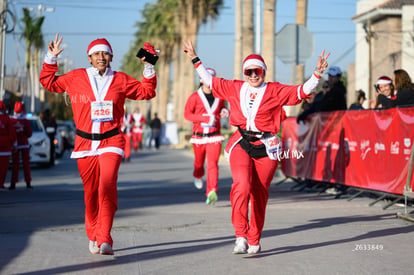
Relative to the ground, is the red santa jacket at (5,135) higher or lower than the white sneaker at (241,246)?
higher

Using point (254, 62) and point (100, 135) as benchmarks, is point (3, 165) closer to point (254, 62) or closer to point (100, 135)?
point (100, 135)

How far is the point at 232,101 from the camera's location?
850 cm

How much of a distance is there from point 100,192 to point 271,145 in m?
1.72

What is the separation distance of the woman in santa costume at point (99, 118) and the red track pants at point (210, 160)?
487 centimetres

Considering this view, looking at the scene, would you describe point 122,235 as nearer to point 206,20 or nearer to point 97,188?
point 97,188

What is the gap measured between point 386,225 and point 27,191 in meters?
8.17

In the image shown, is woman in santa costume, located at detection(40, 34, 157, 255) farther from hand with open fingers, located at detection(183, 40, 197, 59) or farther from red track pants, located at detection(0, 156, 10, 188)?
red track pants, located at detection(0, 156, 10, 188)

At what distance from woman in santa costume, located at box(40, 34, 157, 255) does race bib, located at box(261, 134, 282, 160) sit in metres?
1.20

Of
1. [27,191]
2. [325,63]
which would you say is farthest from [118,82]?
[27,191]

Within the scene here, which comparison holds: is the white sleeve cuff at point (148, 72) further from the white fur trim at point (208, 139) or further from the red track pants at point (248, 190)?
the white fur trim at point (208, 139)

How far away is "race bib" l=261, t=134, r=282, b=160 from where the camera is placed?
27.4 ft

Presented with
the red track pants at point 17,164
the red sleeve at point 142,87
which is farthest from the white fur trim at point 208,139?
the red sleeve at point 142,87

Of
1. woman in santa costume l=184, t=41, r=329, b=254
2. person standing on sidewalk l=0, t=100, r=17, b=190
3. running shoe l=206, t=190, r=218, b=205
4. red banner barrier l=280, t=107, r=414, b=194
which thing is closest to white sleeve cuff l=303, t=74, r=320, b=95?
woman in santa costume l=184, t=41, r=329, b=254

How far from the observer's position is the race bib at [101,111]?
8148mm
